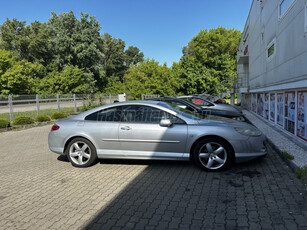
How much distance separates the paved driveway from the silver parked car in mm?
325

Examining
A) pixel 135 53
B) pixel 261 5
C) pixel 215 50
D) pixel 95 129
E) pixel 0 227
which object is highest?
pixel 135 53

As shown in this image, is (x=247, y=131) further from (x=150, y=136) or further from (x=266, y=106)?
(x=266, y=106)

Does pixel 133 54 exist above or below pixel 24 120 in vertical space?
above

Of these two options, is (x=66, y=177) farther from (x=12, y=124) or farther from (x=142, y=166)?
(x=12, y=124)

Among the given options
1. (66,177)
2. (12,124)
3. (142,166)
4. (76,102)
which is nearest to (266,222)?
(142,166)

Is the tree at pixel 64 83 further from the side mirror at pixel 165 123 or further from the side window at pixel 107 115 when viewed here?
the side mirror at pixel 165 123

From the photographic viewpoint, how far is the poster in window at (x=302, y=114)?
22.8 feet

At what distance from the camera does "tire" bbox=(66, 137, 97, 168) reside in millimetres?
5492

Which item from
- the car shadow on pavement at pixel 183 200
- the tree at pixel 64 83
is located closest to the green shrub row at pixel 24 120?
the car shadow on pavement at pixel 183 200

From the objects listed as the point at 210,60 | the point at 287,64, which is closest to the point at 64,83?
the point at 210,60

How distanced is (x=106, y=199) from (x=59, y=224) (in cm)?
85

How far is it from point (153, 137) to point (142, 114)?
1.96ft

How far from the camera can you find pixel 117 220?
3238 millimetres

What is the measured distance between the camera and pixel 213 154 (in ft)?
16.2
